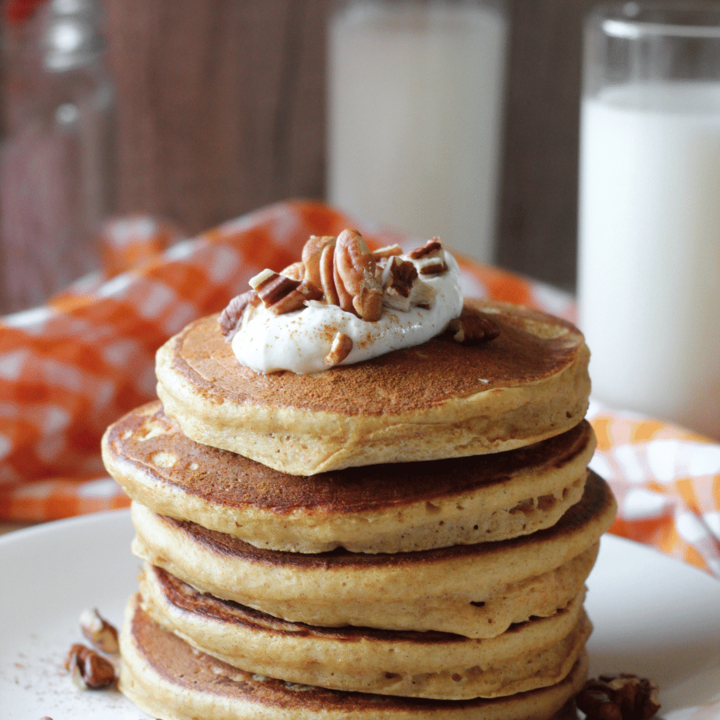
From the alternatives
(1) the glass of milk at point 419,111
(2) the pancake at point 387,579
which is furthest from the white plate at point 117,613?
(1) the glass of milk at point 419,111

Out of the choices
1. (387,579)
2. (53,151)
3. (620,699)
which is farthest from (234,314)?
(53,151)

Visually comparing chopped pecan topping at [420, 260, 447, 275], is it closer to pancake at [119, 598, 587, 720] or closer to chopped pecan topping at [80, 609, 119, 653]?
pancake at [119, 598, 587, 720]

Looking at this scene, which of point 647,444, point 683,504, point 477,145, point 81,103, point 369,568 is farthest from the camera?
point 477,145

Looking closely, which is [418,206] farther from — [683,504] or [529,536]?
[529,536]

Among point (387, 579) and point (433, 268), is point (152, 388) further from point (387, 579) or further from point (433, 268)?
point (387, 579)

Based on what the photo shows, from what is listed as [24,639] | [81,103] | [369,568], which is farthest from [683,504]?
[81,103]

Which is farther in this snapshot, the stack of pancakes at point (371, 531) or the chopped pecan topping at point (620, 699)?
the chopped pecan topping at point (620, 699)

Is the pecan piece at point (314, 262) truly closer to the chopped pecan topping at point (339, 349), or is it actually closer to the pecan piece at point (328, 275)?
the pecan piece at point (328, 275)
